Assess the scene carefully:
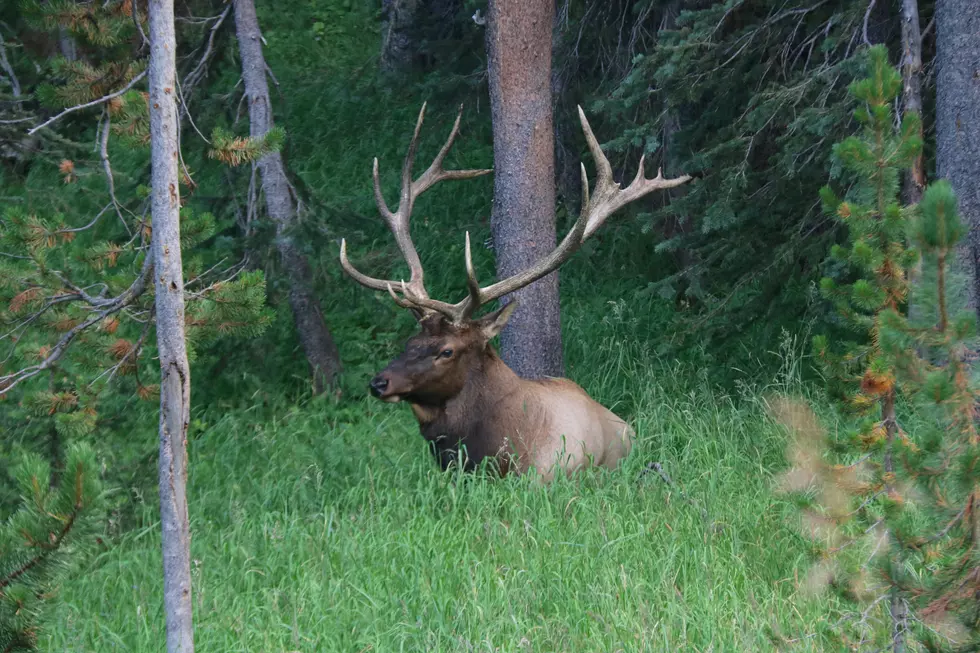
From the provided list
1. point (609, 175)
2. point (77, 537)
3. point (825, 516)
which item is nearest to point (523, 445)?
point (609, 175)

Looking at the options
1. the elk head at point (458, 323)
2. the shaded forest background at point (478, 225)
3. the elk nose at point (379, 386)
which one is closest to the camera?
the shaded forest background at point (478, 225)

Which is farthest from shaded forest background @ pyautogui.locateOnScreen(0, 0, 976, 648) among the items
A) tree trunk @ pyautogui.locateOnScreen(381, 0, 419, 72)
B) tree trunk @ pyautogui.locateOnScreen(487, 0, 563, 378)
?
tree trunk @ pyautogui.locateOnScreen(381, 0, 419, 72)

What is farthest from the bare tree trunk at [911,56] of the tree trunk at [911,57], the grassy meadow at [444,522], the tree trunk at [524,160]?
the tree trunk at [524,160]

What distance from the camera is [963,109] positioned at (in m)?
6.23

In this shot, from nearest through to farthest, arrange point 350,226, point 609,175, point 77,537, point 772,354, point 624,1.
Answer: point 77,537 → point 609,175 → point 772,354 → point 350,226 → point 624,1

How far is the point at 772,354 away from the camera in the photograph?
27.8ft

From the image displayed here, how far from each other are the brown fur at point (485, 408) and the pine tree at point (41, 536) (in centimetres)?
380

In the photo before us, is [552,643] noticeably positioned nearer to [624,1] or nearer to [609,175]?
[609,175]

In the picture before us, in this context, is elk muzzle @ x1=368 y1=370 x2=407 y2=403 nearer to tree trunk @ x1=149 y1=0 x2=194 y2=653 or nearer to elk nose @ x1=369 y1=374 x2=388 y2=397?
elk nose @ x1=369 y1=374 x2=388 y2=397

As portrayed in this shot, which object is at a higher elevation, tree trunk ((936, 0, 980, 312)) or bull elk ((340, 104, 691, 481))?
tree trunk ((936, 0, 980, 312))

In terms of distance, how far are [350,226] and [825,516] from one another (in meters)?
5.57

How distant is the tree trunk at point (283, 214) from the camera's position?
8.70 metres

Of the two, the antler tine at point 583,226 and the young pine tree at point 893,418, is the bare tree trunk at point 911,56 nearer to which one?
the antler tine at point 583,226

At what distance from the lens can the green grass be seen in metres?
4.59
